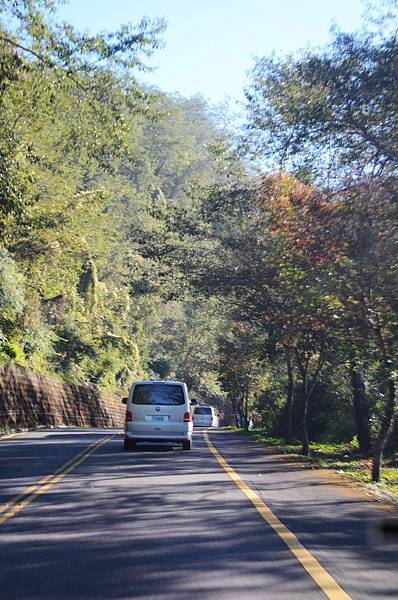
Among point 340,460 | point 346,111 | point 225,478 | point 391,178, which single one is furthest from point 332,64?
point 340,460

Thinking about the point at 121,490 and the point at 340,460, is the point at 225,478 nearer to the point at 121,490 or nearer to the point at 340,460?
the point at 121,490

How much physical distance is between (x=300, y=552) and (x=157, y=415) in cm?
1331

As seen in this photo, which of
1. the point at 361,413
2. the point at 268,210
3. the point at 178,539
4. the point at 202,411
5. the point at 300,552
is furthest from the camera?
the point at 202,411

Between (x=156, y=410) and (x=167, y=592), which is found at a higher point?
(x=156, y=410)

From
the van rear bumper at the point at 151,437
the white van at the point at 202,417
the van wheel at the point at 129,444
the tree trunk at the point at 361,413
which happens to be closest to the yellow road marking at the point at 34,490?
the van rear bumper at the point at 151,437

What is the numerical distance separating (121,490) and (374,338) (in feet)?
21.2

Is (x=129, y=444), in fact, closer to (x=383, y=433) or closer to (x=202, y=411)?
(x=383, y=433)

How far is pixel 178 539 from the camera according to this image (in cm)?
917

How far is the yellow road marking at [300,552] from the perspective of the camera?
6984mm

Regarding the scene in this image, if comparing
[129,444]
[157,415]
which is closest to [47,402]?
[129,444]

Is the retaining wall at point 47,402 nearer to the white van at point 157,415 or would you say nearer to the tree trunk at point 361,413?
the white van at point 157,415

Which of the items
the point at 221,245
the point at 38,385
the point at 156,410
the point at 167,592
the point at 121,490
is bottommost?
the point at 167,592

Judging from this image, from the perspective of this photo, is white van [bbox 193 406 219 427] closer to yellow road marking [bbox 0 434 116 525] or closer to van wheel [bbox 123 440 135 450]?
van wheel [bbox 123 440 135 450]

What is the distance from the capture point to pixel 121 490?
13.2m
